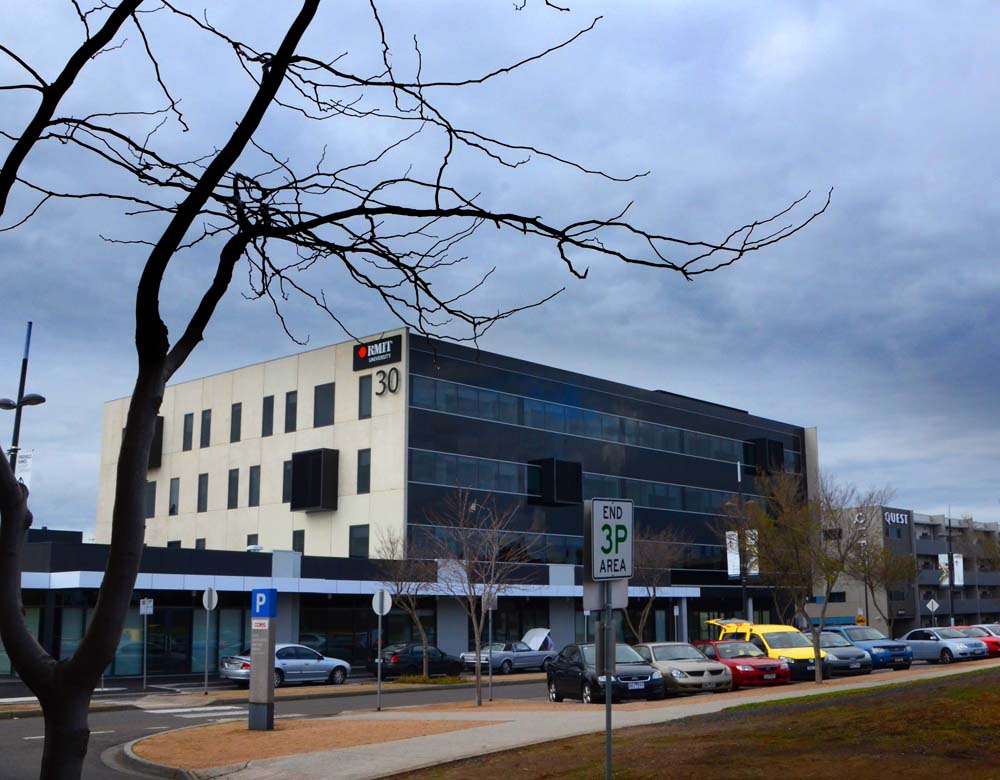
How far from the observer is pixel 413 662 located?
42.5m

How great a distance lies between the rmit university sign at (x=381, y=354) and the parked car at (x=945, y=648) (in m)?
24.3

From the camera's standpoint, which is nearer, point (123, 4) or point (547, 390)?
point (123, 4)

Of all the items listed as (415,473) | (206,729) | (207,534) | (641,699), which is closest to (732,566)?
(415,473)

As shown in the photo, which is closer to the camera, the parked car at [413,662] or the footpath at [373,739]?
the footpath at [373,739]

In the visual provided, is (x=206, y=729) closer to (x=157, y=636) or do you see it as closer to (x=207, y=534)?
(x=157, y=636)

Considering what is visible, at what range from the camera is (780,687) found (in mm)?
29469

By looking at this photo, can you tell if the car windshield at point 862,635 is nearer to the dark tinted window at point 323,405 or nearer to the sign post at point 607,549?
the dark tinted window at point 323,405

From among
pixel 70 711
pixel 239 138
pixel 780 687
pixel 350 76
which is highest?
pixel 350 76

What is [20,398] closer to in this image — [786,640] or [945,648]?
[786,640]

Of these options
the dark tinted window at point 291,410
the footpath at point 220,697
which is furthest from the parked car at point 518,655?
the dark tinted window at point 291,410

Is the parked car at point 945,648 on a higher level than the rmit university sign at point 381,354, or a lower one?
lower

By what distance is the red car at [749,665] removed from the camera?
99.9 ft

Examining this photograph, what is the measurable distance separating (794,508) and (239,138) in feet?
147

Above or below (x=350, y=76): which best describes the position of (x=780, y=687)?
below
